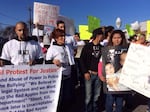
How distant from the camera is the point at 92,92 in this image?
662 cm

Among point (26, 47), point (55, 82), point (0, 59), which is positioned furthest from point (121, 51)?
point (0, 59)

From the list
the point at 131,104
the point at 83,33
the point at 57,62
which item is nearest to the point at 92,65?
the point at 57,62

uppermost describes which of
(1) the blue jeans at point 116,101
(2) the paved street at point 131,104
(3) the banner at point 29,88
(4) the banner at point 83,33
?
(4) the banner at point 83,33

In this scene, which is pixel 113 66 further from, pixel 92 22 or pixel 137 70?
pixel 92 22

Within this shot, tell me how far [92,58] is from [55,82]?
112cm

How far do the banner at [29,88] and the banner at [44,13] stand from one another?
122 inches

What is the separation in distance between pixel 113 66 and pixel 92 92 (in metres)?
1.08

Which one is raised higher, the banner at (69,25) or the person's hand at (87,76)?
the banner at (69,25)

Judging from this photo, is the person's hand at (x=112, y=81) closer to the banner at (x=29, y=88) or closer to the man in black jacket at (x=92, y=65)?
the man in black jacket at (x=92, y=65)

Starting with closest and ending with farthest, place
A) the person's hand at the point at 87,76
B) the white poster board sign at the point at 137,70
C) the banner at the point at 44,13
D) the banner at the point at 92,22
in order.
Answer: the white poster board sign at the point at 137,70, the person's hand at the point at 87,76, the banner at the point at 44,13, the banner at the point at 92,22

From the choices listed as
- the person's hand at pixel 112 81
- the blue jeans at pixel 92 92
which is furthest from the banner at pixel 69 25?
the person's hand at pixel 112 81

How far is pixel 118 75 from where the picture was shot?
5.66m

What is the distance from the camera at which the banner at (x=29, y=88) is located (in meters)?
5.12

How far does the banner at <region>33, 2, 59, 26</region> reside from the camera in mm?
8445
